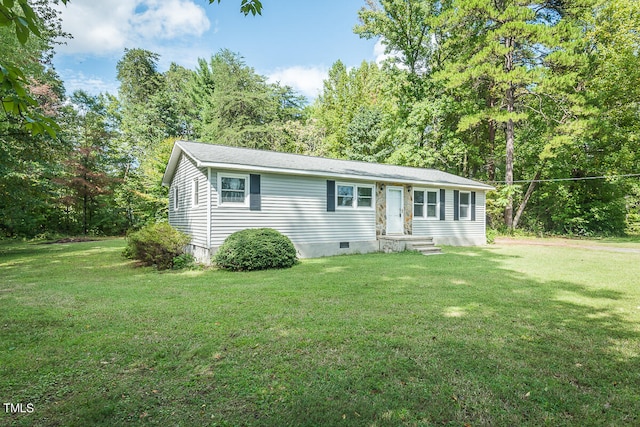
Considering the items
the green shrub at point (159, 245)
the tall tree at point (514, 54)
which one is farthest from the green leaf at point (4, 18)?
the tall tree at point (514, 54)

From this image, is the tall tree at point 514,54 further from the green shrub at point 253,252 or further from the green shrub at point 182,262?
the green shrub at point 182,262

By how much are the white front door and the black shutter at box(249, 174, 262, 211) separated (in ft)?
17.8

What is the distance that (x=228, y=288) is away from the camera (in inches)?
242

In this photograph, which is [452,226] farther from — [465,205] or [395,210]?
[395,210]

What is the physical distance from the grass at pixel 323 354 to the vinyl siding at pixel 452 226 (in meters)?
7.13

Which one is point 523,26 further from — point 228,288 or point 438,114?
point 228,288

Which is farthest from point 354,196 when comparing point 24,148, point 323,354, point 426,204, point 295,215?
point 24,148

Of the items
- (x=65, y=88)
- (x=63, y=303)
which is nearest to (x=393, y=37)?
(x=63, y=303)

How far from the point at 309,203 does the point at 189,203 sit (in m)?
4.23

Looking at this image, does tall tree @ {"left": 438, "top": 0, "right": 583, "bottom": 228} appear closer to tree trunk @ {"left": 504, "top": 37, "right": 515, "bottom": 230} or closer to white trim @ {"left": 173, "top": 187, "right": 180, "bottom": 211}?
tree trunk @ {"left": 504, "top": 37, "right": 515, "bottom": 230}

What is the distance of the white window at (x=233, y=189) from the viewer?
933cm

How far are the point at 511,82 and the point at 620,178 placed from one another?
8311 mm

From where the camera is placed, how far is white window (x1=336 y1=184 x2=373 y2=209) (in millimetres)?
11534

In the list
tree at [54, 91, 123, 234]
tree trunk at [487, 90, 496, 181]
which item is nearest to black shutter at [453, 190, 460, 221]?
tree trunk at [487, 90, 496, 181]
